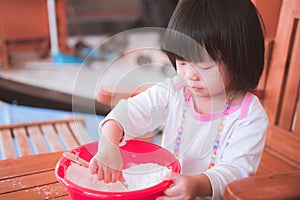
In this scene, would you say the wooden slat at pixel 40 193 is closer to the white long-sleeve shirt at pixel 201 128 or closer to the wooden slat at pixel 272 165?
the white long-sleeve shirt at pixel 201 128

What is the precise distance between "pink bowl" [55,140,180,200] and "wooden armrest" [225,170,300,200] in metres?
0.11

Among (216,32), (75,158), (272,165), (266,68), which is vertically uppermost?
(216,32)

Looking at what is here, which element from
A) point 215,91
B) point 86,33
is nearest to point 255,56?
point 215,91

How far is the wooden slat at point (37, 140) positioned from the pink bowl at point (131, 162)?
1.59ft

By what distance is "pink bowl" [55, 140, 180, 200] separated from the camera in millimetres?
556

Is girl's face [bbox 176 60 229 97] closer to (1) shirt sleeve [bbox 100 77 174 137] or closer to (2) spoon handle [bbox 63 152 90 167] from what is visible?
(1) shirt sleeve [bbox 100 77 174 137]

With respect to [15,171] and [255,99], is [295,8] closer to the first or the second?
[255,99]

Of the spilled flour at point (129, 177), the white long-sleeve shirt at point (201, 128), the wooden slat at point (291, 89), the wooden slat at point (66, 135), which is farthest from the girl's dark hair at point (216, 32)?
the wooden slat at point (66, 135)

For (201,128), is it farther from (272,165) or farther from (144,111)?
(272,165)

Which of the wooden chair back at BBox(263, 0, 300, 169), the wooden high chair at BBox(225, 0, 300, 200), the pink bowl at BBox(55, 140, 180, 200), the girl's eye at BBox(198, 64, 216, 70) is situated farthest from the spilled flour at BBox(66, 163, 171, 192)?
the wooden chair back at BBox(263, 0, 300, 169)

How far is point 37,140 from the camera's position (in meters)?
1.22

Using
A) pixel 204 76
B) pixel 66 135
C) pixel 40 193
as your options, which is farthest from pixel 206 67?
pixel 66 135

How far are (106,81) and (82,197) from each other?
25 cm

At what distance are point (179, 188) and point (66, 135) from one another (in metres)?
0.78
